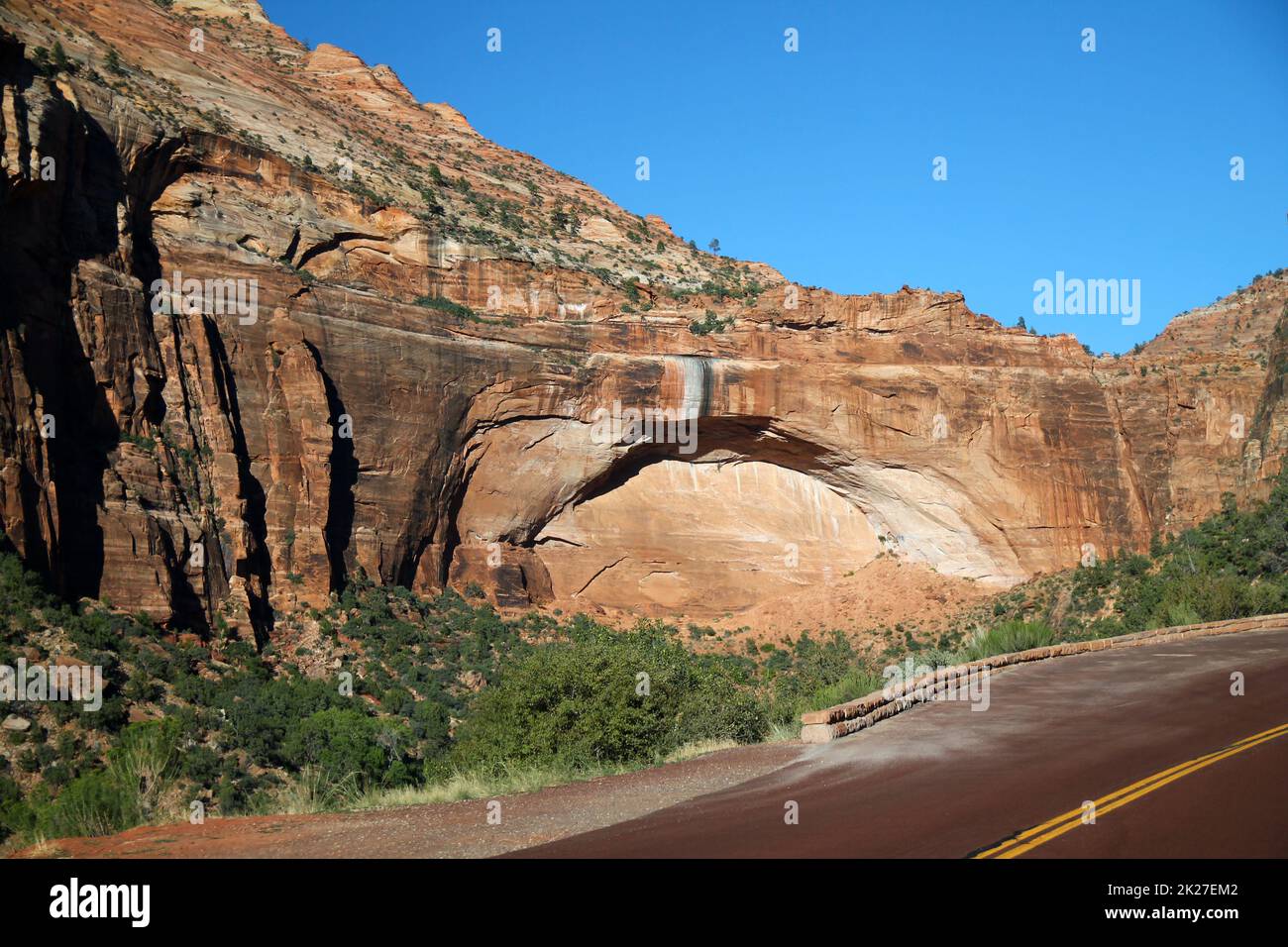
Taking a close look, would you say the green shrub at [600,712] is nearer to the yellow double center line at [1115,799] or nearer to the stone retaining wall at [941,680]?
the stone retaining wall at [941,680]

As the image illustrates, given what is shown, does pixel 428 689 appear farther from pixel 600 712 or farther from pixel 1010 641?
pixel 1010 641

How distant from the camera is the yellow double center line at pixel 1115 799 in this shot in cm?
888

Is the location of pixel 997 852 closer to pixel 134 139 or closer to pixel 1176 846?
pixel 1176 846

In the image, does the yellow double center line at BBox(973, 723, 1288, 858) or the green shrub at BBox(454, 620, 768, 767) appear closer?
the yellow double center line at BBox(973, 723, 1288, 858)

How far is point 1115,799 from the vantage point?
34.1 ft

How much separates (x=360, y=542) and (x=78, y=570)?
1139 centimetres

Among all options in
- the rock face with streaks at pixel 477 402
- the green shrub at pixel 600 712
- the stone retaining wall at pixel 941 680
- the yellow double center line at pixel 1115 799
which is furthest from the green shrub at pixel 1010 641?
the rock face with streaks at pixel 477 402

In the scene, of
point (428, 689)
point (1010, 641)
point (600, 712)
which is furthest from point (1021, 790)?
point (428, 689)

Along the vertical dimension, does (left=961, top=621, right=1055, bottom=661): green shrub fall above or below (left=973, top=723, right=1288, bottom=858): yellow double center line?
below

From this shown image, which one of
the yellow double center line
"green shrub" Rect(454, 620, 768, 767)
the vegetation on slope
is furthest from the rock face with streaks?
the yellow double center line

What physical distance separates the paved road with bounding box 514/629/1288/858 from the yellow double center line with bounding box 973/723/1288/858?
0.02 m

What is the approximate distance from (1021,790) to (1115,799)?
0.95 metres

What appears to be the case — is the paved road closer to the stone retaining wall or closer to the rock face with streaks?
the stone retaining wall

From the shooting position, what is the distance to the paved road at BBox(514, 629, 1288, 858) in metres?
9.17
